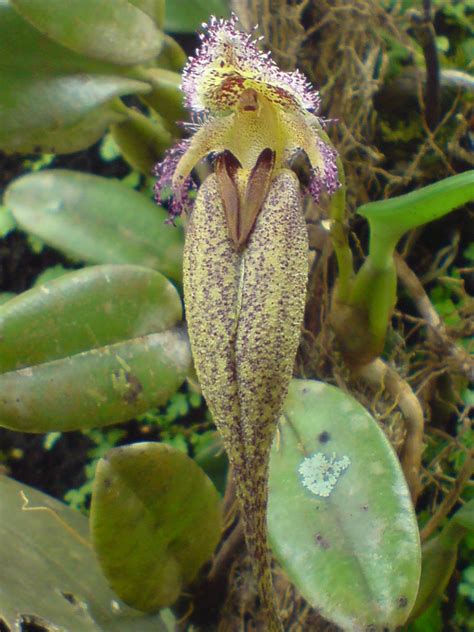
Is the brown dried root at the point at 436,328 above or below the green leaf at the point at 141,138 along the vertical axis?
below

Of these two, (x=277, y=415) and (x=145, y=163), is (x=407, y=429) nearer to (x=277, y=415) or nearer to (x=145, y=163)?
(x=277, y=415)

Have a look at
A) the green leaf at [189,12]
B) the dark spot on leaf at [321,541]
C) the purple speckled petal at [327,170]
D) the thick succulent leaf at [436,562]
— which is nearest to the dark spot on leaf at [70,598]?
the dark spot on leaf at [321,541]

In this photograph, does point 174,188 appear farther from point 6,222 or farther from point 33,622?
point 6,222

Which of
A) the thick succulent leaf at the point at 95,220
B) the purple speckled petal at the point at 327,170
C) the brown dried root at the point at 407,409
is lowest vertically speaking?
the brown dried root at the point at 407,409

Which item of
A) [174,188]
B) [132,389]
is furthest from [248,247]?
[132,389]

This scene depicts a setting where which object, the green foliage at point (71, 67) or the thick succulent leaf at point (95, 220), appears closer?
the green foliage at point (71, 67)

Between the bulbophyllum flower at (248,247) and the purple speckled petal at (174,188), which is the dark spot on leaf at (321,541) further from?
the purple speckled petal at (174,188)
